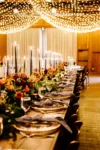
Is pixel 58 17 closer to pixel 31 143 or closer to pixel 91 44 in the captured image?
pixel 91 44

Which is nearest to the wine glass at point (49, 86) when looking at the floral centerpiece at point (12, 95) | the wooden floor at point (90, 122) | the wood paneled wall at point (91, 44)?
the floral centerpiece at point (12, 95)

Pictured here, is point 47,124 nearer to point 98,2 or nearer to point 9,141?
point 9,141

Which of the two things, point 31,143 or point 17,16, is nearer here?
point 31,143

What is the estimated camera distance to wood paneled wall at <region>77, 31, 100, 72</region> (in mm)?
20625

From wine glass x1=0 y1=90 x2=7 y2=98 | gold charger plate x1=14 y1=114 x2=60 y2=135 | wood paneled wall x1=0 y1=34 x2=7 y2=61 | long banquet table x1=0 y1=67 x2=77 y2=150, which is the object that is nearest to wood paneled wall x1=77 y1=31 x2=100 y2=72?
wood paneled wall x1=0 y1=34 x2=7 y2=61

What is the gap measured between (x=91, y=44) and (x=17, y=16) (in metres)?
7.54

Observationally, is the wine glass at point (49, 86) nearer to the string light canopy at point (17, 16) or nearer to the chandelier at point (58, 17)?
the string light canopy at point (17, 16)

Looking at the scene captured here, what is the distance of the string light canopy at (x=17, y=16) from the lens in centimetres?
1319

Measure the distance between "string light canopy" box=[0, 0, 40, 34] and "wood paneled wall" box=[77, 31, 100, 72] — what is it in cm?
555

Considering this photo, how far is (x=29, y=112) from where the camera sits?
3.19m

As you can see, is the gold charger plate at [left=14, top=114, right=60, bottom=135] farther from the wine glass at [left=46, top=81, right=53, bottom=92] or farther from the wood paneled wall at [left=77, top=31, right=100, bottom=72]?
the wood paneled wall at [left=77, top=31, right=100, bottom=72]

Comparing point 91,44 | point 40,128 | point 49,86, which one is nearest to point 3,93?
point 40,128

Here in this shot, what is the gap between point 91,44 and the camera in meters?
20.8

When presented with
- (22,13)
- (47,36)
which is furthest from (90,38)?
(22,13)
